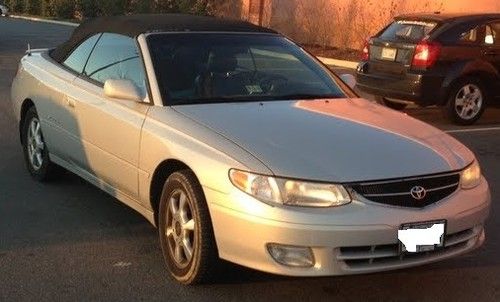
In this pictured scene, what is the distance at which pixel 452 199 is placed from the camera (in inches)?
174

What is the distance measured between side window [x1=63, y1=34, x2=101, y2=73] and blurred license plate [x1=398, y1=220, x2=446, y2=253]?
3.11 metres

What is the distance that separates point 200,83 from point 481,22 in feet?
21.4

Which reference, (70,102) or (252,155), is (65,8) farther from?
(252,155)

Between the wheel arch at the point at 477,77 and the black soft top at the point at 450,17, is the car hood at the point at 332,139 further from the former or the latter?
the black soft top at the point at 450,17

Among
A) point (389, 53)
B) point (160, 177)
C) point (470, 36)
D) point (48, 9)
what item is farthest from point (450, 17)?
point (48, 9)

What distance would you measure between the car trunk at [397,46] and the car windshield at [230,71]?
4.81m

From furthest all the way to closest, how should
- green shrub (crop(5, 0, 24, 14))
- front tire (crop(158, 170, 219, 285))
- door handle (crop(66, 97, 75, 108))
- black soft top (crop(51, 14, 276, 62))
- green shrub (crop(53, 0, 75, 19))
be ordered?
green shrub (crop(5, 0, 24, 14))
green shrub (crop(53, 0, 75, 19))
door handle (crop(66, 97, 75, 108))
black soft top (crop(51, 14, 276, 62))
front tire (crop(158, 170, 219, 285))

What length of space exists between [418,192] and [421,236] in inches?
9.0

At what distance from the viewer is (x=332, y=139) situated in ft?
15.0

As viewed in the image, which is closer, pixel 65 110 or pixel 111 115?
pixel 111 115

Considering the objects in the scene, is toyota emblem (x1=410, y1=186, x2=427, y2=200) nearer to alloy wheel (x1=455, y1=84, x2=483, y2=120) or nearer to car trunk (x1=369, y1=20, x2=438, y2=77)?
car trunk (x1=369, y1=20, x2=438, y2=77)

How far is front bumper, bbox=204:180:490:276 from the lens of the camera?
160 inches

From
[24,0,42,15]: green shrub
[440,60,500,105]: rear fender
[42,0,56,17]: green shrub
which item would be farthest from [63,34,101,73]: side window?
[24,0,42,15]: green shrub

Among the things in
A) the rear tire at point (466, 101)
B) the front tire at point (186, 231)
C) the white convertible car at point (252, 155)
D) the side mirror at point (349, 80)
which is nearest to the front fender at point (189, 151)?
the white convertible car at point (252, 155)
